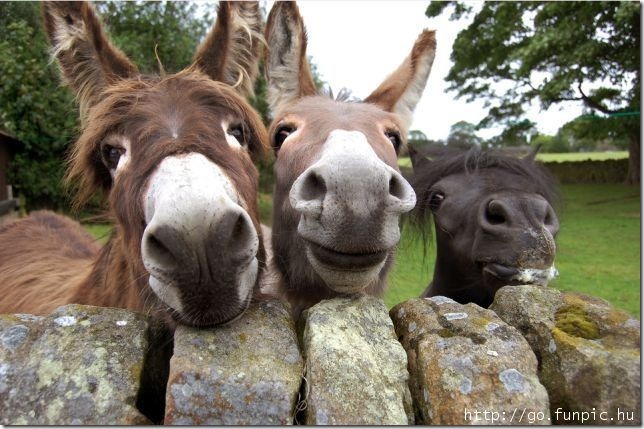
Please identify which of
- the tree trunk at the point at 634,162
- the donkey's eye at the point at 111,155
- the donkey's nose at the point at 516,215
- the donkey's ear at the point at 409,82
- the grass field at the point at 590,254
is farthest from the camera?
the tree trunk at the point at 634,162

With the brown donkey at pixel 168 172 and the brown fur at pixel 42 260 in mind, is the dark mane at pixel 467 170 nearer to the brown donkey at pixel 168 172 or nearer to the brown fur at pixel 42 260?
the brown donkey at pixel 168 172

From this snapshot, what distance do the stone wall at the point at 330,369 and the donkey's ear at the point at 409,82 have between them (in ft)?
7.60

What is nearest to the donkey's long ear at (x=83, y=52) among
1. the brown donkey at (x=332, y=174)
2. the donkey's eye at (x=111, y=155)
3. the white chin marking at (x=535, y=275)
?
the donkey's eye at (x=111, y=155)

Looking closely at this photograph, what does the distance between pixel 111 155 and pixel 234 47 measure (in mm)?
1166

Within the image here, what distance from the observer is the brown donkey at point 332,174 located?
2.11m

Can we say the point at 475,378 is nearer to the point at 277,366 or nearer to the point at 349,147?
the point at 277,366

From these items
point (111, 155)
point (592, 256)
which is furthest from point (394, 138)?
point (592, 256)

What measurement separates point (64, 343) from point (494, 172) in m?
3.27

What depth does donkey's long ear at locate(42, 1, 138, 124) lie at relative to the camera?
2.84m

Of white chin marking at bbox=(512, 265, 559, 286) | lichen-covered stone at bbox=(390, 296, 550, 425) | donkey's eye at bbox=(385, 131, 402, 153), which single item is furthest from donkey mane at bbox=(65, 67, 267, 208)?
white chin marking at bbox=(512, 265, 559, 286)

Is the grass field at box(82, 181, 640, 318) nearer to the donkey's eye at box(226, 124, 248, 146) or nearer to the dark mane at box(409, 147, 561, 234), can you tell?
the dark mane at box(409, 147, 561, 234)

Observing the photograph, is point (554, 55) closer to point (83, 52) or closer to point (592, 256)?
point (592, 256)

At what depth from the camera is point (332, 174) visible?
210 cm

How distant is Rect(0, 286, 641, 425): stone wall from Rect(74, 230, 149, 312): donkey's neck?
43 centimetres
